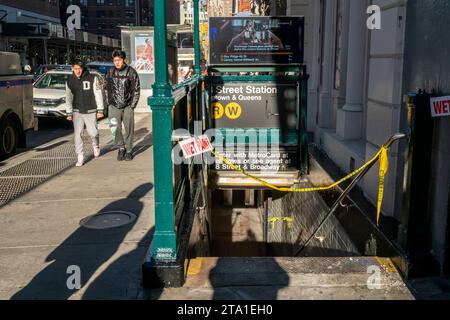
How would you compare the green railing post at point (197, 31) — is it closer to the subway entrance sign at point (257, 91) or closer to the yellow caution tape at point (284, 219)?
the subway entrance sign at point (257, 91)

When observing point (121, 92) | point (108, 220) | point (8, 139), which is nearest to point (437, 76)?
point (108, 220)

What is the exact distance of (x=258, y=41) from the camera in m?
8.65

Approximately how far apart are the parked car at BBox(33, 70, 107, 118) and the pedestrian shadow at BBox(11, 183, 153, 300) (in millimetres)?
10782

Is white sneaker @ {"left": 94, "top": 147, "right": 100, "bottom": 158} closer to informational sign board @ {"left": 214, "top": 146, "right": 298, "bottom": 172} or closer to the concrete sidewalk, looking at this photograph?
the concrete sidewalk

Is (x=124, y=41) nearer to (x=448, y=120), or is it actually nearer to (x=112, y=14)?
(x=448, y=120)

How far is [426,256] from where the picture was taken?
4.32 metres

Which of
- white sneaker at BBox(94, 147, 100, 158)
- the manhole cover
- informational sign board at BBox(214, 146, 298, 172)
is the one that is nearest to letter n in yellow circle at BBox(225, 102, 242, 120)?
informational sign board at BBox(214, 146, 298, 172)

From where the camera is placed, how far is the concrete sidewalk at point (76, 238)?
4.17 meters

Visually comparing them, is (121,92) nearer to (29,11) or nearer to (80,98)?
(80,98)

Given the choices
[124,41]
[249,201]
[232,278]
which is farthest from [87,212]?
[124,41]

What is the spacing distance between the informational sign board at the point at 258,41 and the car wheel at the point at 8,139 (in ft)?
14.9

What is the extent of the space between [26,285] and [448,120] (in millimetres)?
3775

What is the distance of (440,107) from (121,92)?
6.44m

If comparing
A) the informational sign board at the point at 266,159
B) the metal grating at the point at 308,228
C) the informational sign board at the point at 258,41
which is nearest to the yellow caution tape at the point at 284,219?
the metal grating at the point at 308,228
